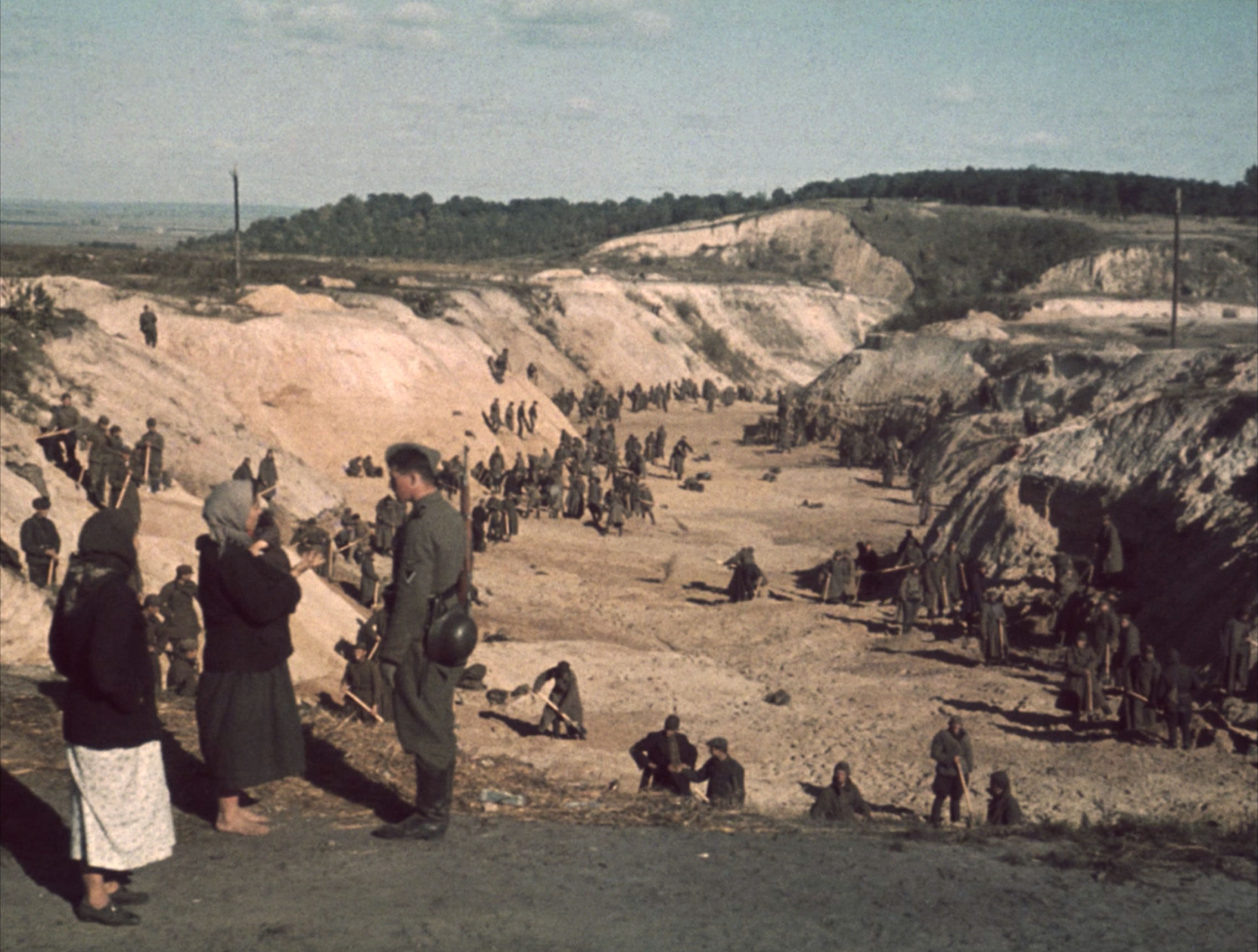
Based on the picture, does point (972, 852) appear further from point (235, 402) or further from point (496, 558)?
point (235, 402)

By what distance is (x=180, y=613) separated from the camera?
47.9 feet

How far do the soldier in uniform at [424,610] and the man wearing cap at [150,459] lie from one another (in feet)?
55.5

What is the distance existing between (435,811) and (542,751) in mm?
8430

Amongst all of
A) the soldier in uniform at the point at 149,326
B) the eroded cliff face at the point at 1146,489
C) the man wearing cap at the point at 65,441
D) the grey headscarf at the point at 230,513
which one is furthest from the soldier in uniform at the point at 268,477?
the grey headscarf at the point at 230,513

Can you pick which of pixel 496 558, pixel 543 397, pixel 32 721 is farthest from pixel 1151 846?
pixel 543 397

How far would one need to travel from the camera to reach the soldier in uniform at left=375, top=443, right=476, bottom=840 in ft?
23.4

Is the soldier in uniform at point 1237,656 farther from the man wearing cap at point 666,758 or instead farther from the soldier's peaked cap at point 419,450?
the soldier's peaked cap at point 419,450

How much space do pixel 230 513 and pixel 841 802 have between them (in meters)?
7.97

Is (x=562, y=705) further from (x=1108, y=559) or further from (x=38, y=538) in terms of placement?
(x=1108, y=559)

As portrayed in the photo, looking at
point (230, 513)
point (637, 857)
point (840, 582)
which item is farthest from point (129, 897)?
point (840, 582)

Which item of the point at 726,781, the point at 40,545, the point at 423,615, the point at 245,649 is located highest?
the point at 423,615

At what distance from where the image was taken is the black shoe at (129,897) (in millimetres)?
6617

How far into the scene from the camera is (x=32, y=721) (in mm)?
9922

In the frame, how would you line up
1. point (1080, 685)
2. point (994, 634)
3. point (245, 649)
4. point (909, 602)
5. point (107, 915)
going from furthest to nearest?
point (909, 602), point (994, 634), point (1080, 685), point (245, 649), point (107, 915)
